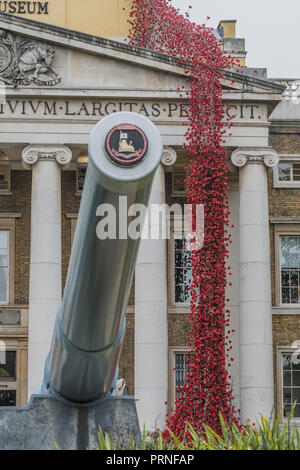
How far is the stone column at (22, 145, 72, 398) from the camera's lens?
2973cm

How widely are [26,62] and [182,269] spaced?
929cm

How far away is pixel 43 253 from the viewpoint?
30094mm

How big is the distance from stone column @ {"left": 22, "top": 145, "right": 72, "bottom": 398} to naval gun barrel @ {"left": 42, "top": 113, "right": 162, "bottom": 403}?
2184 centimetres

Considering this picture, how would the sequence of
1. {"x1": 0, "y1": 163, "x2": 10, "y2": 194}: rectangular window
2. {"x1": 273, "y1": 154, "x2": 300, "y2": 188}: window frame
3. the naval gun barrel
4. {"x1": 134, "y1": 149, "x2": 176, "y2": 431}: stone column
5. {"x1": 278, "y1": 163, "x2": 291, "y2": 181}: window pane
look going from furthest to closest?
{"x1": 278, "y1": 163, "x2": 291, "y2": 181}: window pane, {"x1": 273, "y1": 154, "x2": 300, "y2": 188}: window frame, {"x1": 0, "y1": 163, "x2": 10, "y2": 194}: rectangular window, {"x1": 134, "y1": 149, "x2": 176, "y2": 431}: stone column, the naval gun barrel

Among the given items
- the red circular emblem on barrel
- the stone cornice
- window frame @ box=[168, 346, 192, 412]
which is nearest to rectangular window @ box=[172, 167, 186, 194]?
the stone cornice

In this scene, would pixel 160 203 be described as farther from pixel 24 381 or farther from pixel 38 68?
pixel 24 381

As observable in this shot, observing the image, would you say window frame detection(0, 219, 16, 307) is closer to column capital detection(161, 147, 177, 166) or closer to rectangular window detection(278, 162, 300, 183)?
column capital detection(161, 147, 177, 166)

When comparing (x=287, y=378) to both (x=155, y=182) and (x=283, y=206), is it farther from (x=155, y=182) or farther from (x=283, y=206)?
(x=155, y=182)

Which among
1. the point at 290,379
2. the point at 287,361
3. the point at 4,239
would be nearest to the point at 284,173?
the point at 287,361

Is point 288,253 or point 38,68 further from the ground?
point 38,68

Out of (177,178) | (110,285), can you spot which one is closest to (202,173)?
(177,178)

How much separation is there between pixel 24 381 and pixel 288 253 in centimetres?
1020
